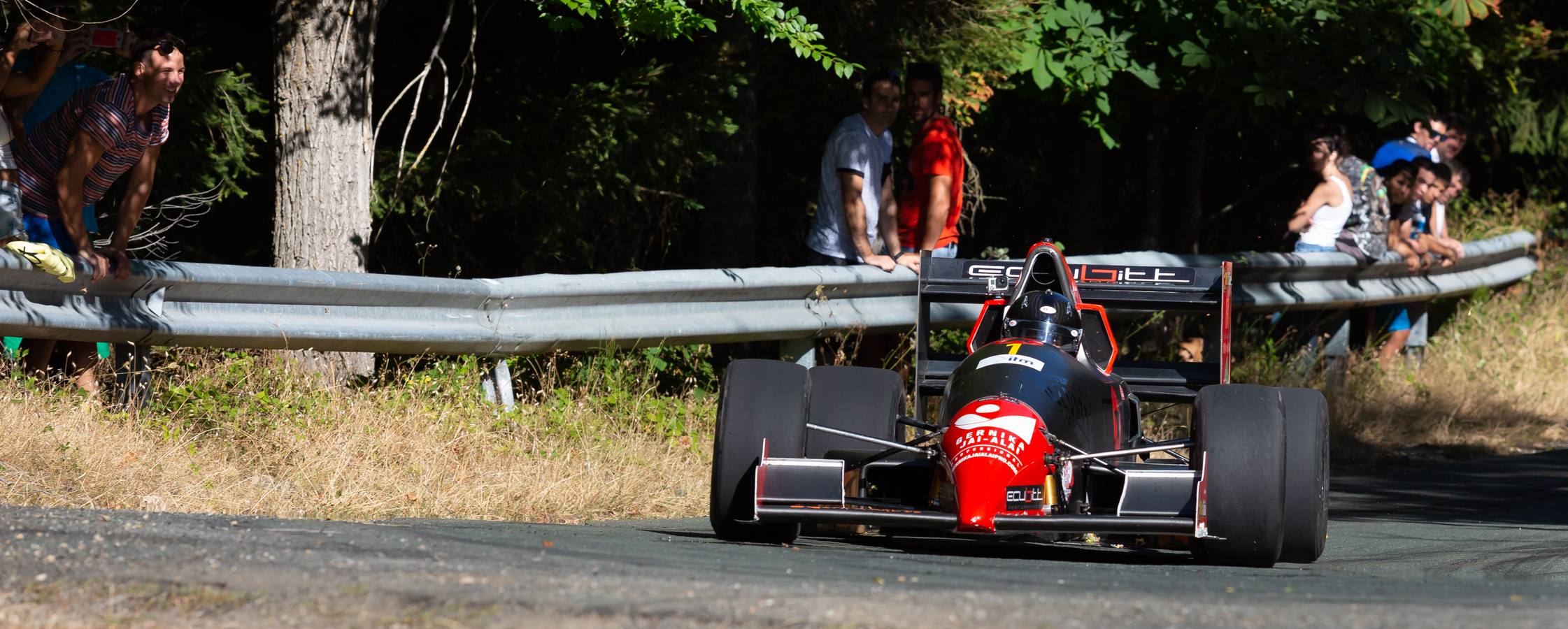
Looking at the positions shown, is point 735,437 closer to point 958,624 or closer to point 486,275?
point 958,624

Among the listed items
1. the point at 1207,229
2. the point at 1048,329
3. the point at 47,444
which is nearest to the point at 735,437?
the point at 1048,329

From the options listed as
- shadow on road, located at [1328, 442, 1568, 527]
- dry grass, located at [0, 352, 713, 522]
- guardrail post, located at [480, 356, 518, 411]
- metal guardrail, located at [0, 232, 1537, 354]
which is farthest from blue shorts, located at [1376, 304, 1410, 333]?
guardrail post, located at [480, 356, 518, 411]

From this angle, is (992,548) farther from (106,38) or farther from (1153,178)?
(1153,178)

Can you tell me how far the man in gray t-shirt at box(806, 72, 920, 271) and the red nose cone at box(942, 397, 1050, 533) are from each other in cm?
368

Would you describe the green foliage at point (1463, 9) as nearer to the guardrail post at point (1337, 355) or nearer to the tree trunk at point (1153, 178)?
the guardrail post at point (1337, 355)

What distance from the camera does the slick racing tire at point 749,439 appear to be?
6.68 metres

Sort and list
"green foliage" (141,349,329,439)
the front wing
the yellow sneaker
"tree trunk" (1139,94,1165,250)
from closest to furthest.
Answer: the front wing → the yellow sneaker → "green foliage" (141,349,329,439) → "tree trunk" (1139,94,1165,250)

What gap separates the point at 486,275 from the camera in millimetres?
11688

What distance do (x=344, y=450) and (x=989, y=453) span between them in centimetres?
279

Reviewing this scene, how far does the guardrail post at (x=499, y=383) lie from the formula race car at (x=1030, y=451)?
1.92 metres

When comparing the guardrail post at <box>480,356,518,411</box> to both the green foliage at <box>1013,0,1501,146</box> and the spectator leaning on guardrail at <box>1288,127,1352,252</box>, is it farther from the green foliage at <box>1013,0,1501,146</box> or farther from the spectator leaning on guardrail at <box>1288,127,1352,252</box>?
the spectator leaning on guardrail at <box>1288,127,1352,252</box>

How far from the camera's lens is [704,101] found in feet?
34.2

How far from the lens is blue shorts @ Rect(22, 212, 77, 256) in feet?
24.5

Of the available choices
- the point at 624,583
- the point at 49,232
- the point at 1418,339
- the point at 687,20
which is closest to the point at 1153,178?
the point at 1418,339
